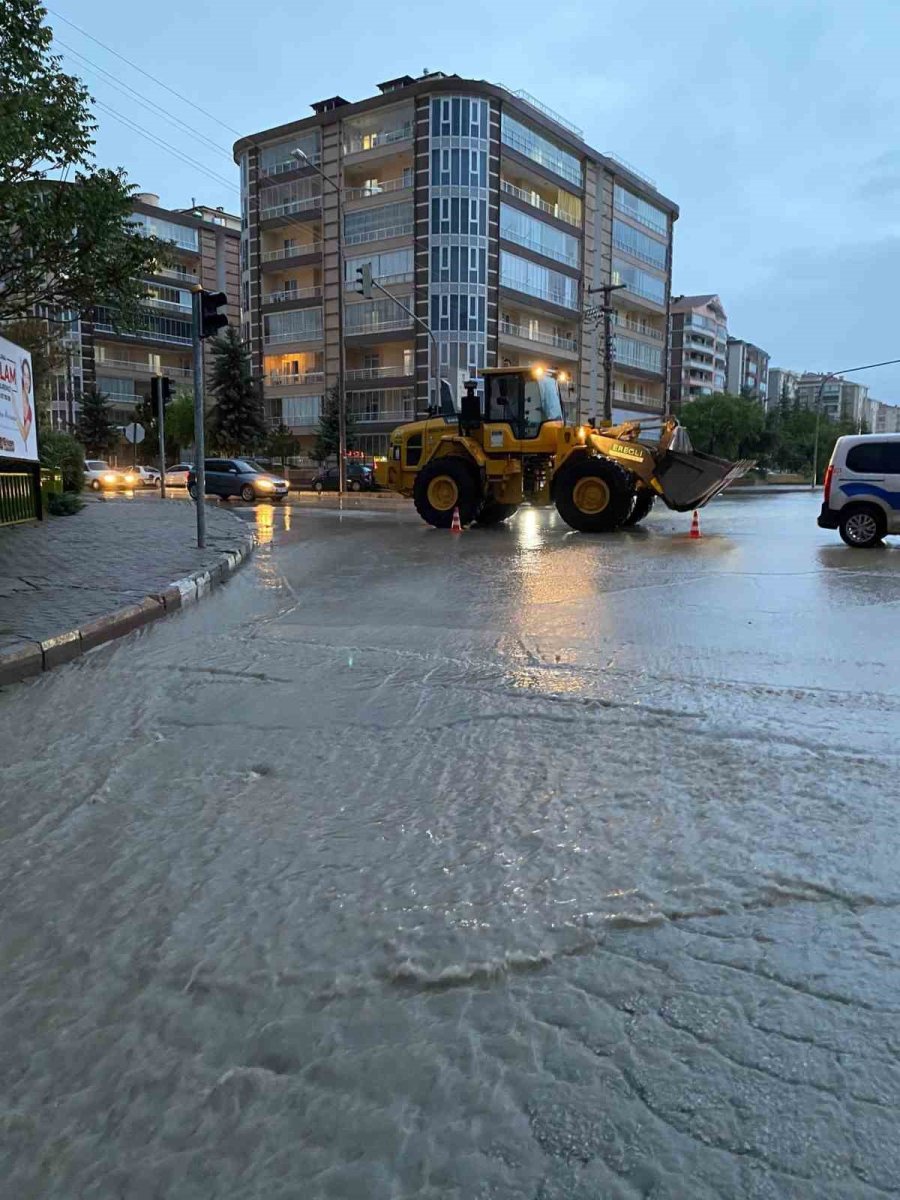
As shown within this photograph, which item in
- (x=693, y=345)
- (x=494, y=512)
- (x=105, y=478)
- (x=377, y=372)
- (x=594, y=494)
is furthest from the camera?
(x=693, y=345)

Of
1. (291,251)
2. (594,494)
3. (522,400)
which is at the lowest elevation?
(594,494)

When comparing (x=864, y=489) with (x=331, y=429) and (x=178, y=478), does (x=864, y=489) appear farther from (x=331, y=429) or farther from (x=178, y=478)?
(x=331, y=429)

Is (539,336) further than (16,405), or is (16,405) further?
(539,336)

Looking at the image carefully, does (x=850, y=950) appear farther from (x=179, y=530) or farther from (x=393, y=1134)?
(x=179, y=530)

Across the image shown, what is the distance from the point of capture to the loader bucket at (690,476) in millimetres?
16422

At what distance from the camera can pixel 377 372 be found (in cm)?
5744

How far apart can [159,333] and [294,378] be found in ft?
70.4

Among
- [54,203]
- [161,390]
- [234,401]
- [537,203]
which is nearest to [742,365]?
[537,203]

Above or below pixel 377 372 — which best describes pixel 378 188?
above

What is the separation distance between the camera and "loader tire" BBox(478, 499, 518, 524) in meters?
19.4

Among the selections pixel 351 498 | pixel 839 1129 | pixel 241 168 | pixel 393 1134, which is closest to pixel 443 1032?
pixel 393 1134

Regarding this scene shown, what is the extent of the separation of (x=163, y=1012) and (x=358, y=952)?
573 mm

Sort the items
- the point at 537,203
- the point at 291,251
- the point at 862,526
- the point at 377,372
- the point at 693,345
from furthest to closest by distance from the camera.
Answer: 1. the point at 693,345
2. the point at 291,251
3. the point at 537,203
4. the point at 377,372
5. the point at 862,526

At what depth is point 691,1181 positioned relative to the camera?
1.83 metres
